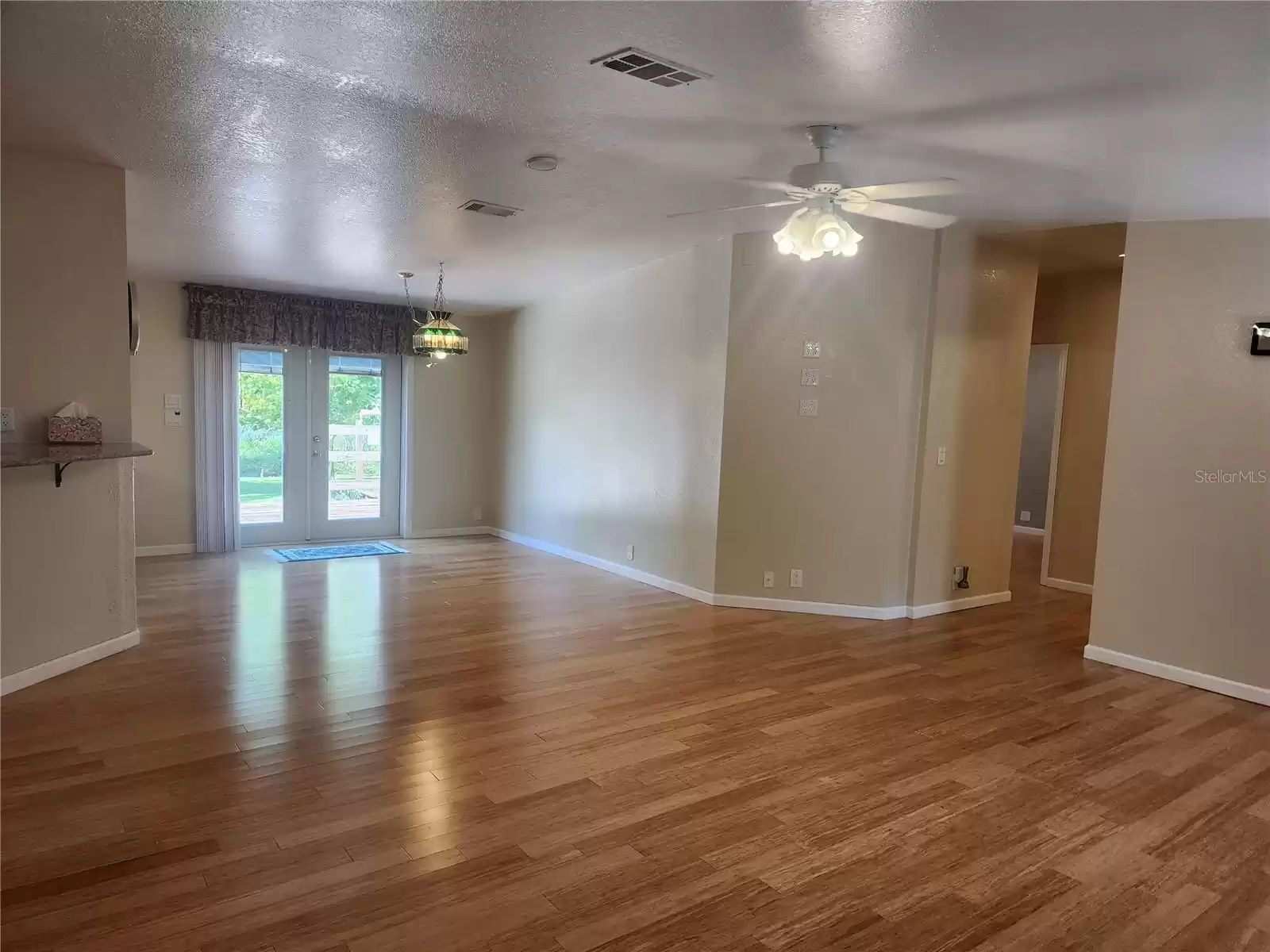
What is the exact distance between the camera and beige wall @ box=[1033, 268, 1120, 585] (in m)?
6.27

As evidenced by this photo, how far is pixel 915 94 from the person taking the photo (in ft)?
8.98

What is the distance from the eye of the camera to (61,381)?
3.76 meters

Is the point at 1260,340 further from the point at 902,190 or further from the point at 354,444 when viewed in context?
the point at 354,444

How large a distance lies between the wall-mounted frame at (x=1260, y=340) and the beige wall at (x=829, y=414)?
70.9 inches

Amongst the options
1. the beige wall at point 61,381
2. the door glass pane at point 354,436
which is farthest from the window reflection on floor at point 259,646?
the door glass pane at point 354,436

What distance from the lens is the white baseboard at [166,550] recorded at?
6.90 meters

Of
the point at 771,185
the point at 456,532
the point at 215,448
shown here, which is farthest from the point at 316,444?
the point at 771,185

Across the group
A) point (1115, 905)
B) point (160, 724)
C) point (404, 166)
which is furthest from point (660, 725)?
point (404, 166)

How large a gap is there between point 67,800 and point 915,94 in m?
3.80

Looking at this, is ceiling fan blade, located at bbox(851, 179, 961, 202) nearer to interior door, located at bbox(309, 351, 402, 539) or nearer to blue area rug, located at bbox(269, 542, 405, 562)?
blue area rug, located at bbox(269, 542, 405, 562)

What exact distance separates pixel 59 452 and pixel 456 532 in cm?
539

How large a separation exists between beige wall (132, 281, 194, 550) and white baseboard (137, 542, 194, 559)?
0.05 ft

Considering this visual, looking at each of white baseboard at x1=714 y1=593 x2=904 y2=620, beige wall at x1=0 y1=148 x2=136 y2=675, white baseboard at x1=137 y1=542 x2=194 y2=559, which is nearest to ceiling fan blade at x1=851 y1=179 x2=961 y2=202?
white baseboard at x1=714 y1=593 x2=904 y2=620

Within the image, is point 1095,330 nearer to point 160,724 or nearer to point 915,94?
point 915,94
